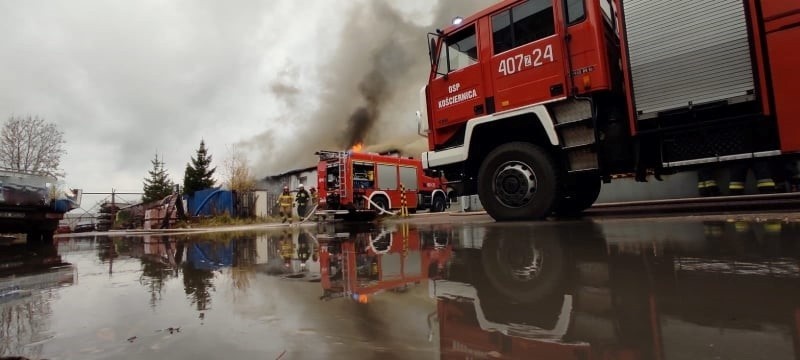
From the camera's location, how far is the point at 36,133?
26047 millimetres

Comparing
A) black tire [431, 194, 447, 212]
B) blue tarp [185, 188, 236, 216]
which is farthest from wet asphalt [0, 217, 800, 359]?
blue tarp [185, 188, 236, 216]

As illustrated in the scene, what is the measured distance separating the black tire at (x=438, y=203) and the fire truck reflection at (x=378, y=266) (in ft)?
49.5

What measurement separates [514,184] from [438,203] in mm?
14615

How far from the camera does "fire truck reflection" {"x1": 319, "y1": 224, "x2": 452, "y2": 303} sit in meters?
2.44

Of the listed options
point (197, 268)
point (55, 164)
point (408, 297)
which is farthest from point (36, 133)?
point (408, 297)

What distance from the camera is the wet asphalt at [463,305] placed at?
1.42m

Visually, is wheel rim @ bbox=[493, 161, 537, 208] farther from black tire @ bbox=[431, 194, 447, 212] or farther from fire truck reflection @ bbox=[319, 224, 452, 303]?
black tire @ bbox=[431, 194, 447, 212]

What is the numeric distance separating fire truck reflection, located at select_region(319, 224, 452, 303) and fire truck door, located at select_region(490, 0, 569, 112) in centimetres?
211

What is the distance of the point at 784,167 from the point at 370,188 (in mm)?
12984

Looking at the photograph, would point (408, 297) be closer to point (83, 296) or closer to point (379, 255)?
point (379, 255)

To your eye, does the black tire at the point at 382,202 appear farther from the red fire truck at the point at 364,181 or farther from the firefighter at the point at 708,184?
the firefighter at the point at 708,184

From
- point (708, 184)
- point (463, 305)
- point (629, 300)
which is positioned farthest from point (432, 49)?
point (708, 184)

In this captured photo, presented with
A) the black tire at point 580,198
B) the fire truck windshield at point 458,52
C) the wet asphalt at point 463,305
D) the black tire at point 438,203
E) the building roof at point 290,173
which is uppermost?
the building roof at point 290,173

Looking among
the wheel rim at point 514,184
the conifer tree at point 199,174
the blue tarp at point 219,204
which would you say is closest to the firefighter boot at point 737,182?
the wheel rim at point 514,184
